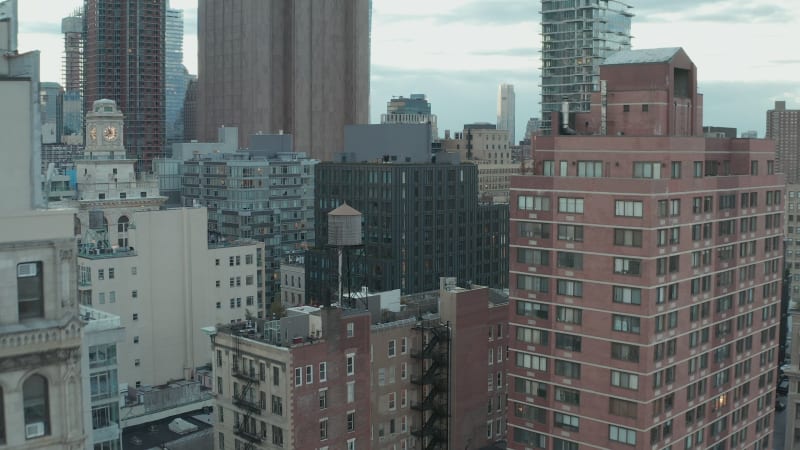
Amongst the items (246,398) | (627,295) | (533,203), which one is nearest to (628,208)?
(627,295)

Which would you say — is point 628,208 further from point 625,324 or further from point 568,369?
point 568,369

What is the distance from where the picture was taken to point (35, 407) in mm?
25188

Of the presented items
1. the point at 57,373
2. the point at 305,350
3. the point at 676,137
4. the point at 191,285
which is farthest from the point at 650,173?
the point at 191,285

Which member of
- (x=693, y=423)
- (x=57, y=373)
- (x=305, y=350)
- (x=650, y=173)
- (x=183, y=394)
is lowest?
(x=183, y=394)

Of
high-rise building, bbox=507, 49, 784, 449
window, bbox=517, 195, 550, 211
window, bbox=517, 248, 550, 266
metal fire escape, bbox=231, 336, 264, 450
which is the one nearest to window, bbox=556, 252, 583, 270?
high-rise building, bbox=507, 49, 784, 449

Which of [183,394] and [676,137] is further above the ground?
[676,137]

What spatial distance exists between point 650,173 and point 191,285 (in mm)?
83813

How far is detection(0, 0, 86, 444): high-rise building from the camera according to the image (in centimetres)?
2458

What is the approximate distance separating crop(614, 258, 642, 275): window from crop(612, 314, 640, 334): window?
361cm

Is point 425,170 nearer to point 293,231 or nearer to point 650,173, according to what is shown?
point 293,231

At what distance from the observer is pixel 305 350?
77.5 meters

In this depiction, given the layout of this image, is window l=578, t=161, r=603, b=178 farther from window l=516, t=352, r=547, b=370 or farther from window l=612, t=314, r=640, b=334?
window l=516, t=352, r=547, b=370

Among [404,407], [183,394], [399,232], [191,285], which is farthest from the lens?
[399,232]

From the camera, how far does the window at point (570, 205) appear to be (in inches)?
2980
